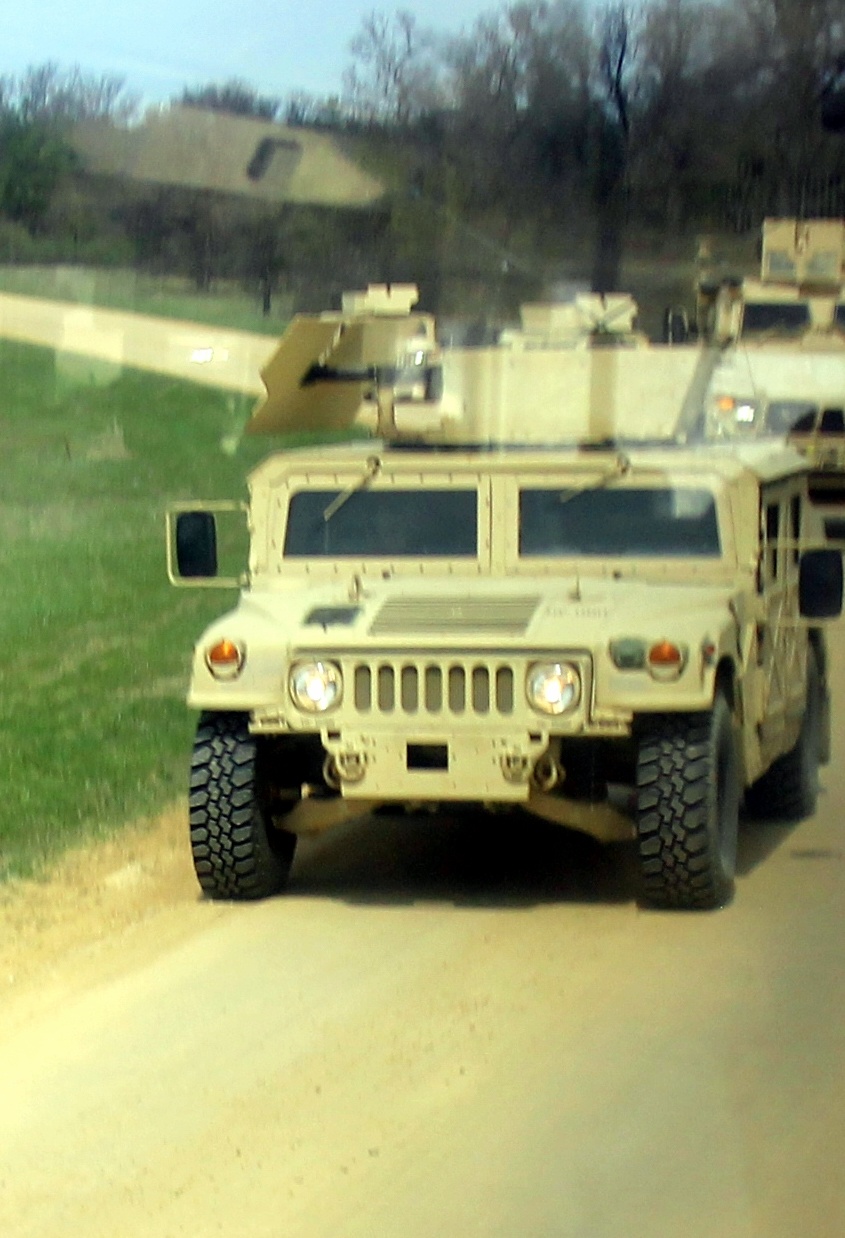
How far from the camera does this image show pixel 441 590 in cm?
793

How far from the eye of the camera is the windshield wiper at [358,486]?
8.45 metres

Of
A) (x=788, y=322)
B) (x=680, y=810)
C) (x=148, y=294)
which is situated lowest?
(x=680, y=810)

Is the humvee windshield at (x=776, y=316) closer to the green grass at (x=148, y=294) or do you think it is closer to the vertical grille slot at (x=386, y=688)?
the green grass at (x=148, y=294)

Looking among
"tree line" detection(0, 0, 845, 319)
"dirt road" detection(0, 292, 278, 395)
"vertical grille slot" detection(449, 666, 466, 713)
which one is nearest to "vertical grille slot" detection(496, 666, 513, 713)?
"vertical grille slot" detection(449, 666, 466, 713)

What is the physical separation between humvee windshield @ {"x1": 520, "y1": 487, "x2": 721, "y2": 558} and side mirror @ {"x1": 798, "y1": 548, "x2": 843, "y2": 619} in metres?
0.45

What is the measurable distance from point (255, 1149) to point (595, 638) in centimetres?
266

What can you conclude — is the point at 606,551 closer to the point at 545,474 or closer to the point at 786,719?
the point at 545,474

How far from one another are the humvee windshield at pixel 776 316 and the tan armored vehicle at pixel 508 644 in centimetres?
1066

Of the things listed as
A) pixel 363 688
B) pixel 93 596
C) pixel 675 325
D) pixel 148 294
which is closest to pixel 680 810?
pixel 363 688

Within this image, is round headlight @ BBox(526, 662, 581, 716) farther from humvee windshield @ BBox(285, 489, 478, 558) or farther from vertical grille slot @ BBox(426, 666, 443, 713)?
humvee windshield @ BBox(285, 489, 478, 558)

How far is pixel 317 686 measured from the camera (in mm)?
7359

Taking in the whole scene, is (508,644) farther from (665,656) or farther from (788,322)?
(788,322)

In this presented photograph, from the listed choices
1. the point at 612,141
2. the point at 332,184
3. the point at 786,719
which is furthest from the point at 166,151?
the point at 786,719

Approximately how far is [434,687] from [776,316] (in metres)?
13.3
